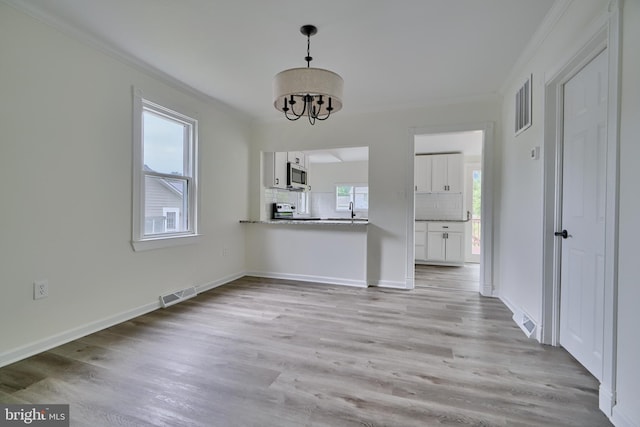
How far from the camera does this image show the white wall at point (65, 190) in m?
2.08

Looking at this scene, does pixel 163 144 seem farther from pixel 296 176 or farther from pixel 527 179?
pixel 527 179

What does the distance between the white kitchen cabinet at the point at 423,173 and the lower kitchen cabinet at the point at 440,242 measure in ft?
2.51

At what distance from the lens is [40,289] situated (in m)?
2.25

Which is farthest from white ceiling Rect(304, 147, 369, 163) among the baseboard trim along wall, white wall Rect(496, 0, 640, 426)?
the baseboard trim along wall

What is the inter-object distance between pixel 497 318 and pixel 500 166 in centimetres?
183

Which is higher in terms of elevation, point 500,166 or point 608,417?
point 500,166

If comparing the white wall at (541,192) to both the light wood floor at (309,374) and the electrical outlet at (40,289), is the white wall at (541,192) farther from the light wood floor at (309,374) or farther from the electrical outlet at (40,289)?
the electrical outlet at (40,289)

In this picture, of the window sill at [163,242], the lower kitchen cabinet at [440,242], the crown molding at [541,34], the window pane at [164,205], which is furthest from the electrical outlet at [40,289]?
the lower kitchen cabinet at [440,242]

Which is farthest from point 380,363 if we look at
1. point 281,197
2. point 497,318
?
Result: point 281,197

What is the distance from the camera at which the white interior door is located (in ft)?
6.15

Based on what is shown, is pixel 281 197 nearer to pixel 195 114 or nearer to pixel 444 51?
pixel 195 114

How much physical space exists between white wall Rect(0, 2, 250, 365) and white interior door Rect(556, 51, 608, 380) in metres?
3.75

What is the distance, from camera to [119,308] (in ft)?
9.34

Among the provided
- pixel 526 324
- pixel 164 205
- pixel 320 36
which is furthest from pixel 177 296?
pixel 526 324
